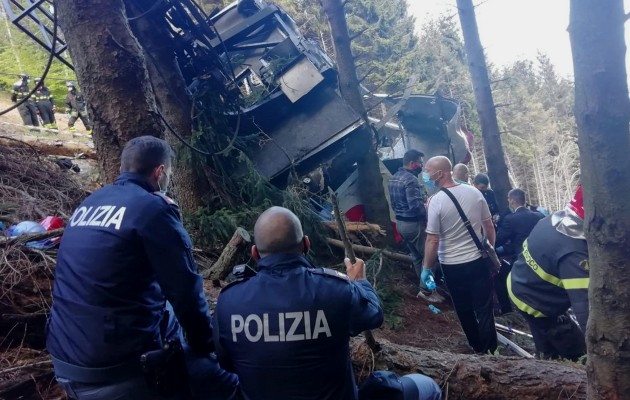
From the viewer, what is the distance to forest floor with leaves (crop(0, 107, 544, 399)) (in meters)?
2.95

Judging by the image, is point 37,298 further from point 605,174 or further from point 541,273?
point 605,174

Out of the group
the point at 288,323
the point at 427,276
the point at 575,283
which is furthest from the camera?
the point at 427,276

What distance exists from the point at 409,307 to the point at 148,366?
4.30 m

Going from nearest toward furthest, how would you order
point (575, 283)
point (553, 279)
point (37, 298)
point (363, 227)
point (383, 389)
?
point (383, 389), point (575, 283), point (553, 279), point (37, 298), point (363, 227)

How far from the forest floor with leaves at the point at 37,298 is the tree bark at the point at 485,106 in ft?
7.54

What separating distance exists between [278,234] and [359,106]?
5.40 m

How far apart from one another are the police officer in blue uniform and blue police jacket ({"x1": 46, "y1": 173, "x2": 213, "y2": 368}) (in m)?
0.28

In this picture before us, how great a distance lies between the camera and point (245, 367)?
1989mm

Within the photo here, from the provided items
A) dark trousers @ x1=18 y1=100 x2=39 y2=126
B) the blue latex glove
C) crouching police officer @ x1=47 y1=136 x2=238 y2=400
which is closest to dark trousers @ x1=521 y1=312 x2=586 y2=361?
the blue latex glove

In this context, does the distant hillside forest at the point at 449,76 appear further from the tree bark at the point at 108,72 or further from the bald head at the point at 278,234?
the bald head at the point at 278,234

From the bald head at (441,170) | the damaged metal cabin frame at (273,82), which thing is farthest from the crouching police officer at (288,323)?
the damaged metal cabin frame at (273,82)

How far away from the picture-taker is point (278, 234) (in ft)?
6.76

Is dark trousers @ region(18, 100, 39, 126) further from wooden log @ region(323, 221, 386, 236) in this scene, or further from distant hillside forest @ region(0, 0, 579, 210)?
wooden log @ region(323, 221, 386, 236)

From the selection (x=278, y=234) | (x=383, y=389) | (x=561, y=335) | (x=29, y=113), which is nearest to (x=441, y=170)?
(x=561, y=335)
